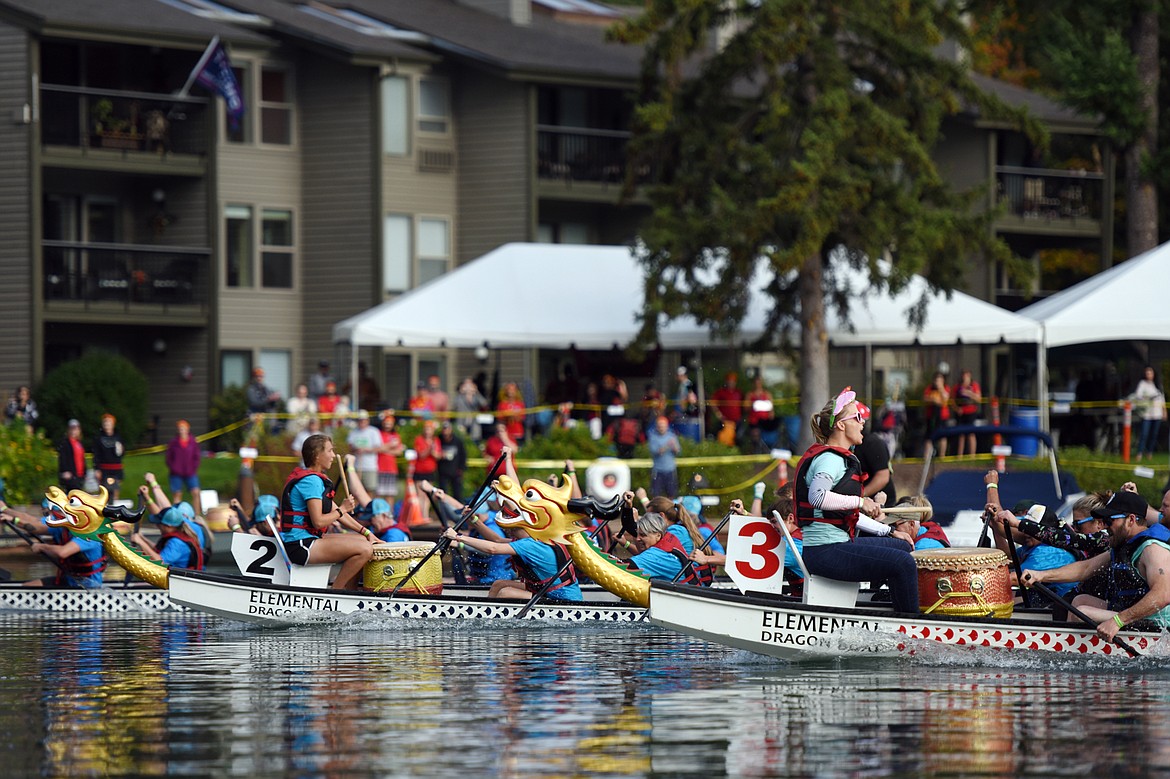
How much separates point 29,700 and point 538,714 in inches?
143

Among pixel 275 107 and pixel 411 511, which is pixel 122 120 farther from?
pixel 411 511

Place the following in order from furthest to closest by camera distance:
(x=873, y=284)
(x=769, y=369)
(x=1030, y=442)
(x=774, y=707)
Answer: (x=769, y=369), (x=873, y=284), (x=1030, y=442), (x=774, y=707)

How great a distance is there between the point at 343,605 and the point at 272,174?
2720cm

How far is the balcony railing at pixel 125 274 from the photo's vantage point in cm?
3994

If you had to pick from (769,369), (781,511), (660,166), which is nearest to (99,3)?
(660,166)

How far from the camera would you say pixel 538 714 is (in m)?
12.2

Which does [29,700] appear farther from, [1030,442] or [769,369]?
[769,369]

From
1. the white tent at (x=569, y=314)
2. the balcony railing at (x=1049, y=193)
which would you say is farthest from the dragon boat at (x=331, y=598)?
the balcony railing at (x=1049, y=193)

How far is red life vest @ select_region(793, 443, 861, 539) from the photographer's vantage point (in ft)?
44.6

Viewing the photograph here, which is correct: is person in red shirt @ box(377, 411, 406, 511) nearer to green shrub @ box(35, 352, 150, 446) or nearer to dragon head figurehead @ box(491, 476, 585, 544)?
green shrub @ box(35, 352, 150, 446)

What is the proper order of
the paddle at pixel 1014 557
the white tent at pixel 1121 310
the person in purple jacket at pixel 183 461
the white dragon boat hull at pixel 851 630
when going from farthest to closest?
the white tent at pixel 1121 310 → the person in purple jacket at pixel 183 461 → the paddle at pixel 1014 557 → the white dragon boat hull at pixel 851 630

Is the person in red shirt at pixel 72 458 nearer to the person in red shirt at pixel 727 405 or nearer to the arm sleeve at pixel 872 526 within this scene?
the person in red shirt at pixel 727 405

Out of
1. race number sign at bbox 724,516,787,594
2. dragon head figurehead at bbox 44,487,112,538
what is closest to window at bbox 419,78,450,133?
dragon head figurehead at bbox 44,487,112,538

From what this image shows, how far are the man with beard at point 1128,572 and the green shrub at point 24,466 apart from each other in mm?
19910
